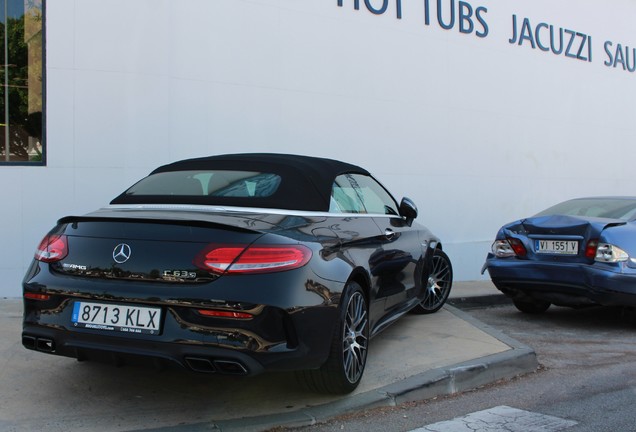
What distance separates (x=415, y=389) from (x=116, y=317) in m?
2.01

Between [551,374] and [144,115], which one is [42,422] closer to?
[551,374]

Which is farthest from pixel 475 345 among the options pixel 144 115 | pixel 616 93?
pixel 616 93

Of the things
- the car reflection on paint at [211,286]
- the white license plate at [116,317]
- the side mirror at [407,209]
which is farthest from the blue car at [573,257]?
the white license plate at [116,317]

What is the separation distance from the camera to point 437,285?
22.2 feet

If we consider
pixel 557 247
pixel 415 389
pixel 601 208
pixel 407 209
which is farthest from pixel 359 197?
pixel 601 208

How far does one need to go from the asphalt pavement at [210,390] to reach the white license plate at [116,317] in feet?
1.94

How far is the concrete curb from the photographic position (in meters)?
3.55

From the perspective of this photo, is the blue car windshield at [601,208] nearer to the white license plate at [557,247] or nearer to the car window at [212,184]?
the white license plate at [557,247]

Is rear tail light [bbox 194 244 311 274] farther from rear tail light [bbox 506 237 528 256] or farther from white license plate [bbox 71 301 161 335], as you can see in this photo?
rear tail light [bbox 506 237 528 256]

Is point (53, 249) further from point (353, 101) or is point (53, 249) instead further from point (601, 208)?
point (353, 101)

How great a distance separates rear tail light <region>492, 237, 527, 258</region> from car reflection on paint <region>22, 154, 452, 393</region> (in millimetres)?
3101

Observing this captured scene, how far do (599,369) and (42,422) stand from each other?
4.16m

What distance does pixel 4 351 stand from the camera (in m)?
4.75

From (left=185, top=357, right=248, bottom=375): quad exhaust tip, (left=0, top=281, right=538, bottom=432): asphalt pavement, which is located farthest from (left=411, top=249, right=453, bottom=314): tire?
(left=185, top=357, right=248, bottom=375): quad exhaust tip
